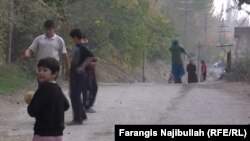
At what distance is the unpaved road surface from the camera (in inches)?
418

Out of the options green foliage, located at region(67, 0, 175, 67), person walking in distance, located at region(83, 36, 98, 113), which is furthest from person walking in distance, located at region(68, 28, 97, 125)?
green foliage, located at region(67, 0, 175, 67)

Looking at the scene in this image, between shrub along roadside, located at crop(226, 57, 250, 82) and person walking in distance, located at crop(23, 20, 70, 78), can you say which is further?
shrub along roadside, located at crop(226, 57, 250, 82)

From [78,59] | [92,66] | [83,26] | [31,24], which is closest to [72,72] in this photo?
[78,59]

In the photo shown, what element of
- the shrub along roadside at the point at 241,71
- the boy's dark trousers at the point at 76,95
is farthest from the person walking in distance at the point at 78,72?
the shrub along roadside at the point at 241,71

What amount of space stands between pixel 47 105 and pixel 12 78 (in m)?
13.5

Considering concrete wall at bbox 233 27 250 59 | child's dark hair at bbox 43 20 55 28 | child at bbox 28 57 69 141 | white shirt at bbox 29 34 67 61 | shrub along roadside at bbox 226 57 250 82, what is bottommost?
shrub along roadside at bbox 226 57 250 82

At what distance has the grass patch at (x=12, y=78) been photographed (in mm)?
17359

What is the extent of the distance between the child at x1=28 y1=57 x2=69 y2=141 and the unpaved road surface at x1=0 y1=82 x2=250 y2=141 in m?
3.11

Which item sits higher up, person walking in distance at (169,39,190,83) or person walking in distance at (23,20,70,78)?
person walking in distance at (23,20,70,78)

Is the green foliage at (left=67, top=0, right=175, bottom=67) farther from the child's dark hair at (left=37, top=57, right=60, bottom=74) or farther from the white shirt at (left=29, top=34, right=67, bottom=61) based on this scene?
the child's dark hair at (left=37, top=57, right=60, bottom=74)

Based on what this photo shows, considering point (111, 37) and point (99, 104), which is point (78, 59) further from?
point (111, 37)

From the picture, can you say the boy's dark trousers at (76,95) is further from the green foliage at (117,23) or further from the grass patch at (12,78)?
the green foliage at (117,23)

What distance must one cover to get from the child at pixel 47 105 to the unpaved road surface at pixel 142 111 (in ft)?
10.2

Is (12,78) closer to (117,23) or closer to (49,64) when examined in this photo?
(49,64)
